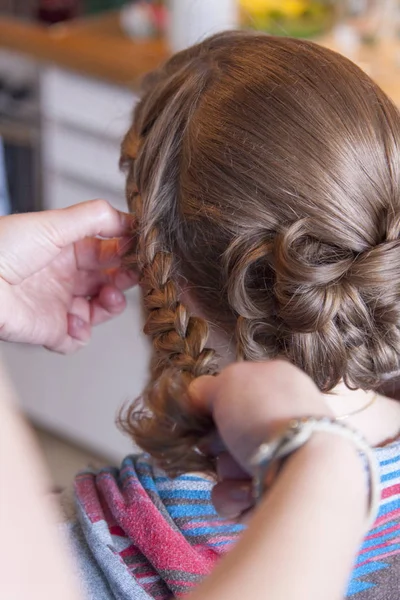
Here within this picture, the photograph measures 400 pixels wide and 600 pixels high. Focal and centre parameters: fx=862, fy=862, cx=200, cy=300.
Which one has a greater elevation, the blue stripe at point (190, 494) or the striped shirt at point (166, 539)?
the blue stripe at point (190, 494)

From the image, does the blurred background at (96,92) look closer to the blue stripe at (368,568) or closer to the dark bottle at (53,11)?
the dark bottle at (53,11)

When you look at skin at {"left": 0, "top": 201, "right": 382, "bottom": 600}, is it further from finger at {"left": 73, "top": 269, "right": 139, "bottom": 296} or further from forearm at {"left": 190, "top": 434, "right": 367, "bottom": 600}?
finger at {"left": 73, "top": 269, "right": 139, "bottom": 296}

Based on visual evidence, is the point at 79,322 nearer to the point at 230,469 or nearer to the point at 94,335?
the point at 230,469

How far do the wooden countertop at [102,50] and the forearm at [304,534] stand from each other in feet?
A: 4.49

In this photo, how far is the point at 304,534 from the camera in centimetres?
56

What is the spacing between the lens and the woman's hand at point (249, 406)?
0.62 m

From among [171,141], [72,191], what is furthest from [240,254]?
[72,191]

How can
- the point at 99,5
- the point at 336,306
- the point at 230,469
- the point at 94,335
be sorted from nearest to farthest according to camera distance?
1. the point at 230,469
2. the point at 336,306
3. the point at 94,335
4. the point at 99,5

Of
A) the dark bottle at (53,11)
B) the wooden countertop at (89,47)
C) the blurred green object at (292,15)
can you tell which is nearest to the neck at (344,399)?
the wooden countertop at (89,47)

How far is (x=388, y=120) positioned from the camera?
0.87m

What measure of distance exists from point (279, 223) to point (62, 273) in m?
0.49

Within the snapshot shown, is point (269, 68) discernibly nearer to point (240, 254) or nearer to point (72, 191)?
point (240, 254)

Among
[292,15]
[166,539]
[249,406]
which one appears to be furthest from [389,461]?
[292,15]

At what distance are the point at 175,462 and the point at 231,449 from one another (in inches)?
8.9
